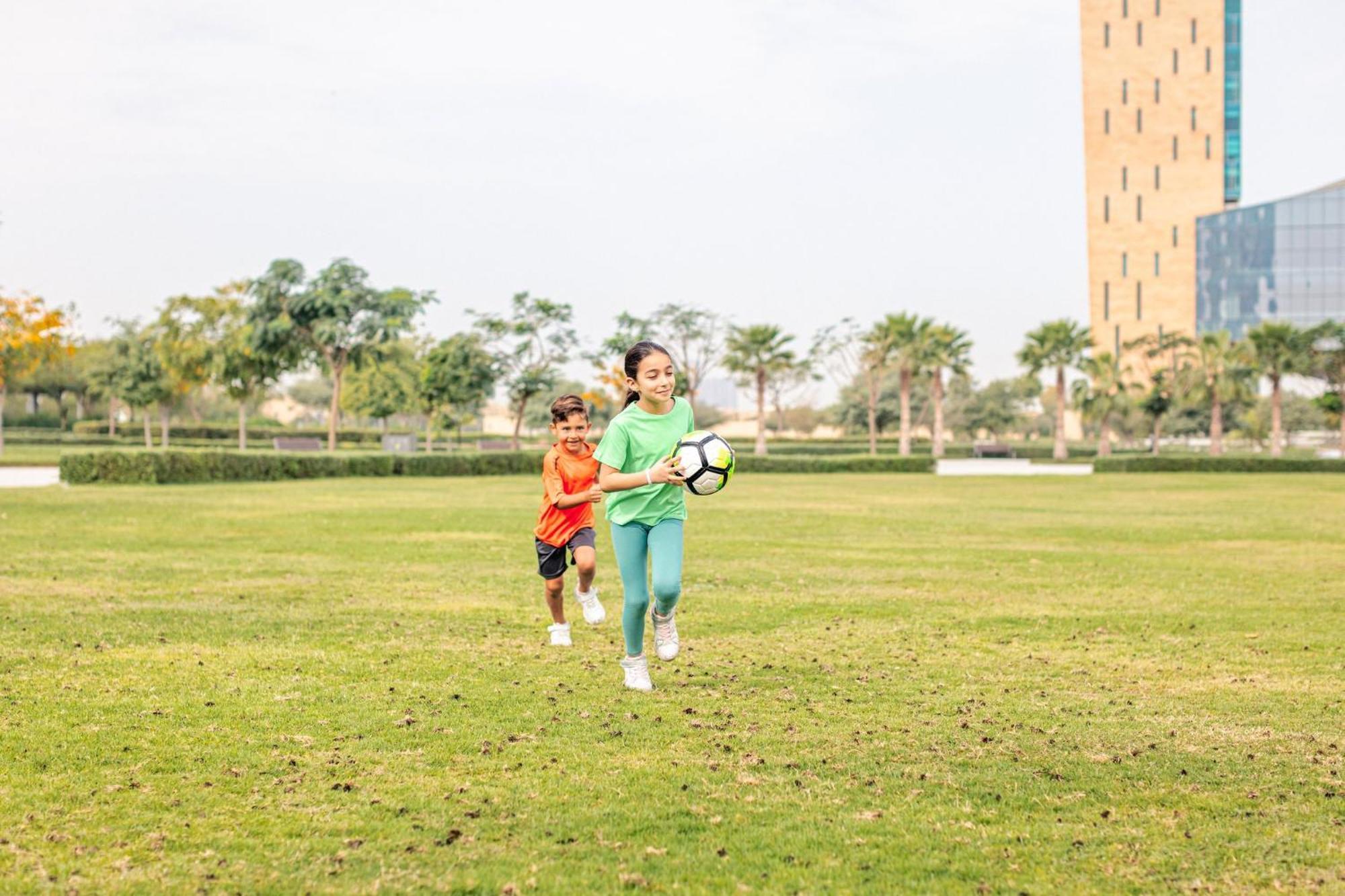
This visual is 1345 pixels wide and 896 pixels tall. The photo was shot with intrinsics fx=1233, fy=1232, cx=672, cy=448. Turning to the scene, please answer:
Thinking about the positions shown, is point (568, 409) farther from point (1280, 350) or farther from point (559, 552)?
point (1280, 350)

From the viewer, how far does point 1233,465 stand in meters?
49.7

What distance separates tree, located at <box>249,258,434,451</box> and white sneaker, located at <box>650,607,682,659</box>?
38485 mm

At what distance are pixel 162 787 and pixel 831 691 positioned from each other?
391cm

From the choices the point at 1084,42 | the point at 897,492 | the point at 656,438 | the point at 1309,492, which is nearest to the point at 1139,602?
the point at 656,438

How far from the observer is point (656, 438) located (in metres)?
7.24

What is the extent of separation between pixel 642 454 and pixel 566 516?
2.09m

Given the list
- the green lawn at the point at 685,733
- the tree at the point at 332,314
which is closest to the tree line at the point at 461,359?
the tree at the point at 332,314

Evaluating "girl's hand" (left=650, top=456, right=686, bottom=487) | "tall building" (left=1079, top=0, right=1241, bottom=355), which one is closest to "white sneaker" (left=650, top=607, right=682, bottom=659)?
"girl's hand" (left=650, top=456, right=686, bottom=487)

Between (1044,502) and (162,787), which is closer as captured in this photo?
(162,787)

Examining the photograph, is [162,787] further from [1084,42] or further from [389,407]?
[1084,42]

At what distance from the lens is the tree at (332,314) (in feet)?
148

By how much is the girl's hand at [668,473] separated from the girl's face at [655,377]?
1.53ft

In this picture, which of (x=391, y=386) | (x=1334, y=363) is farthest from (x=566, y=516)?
(x=391, y=386)

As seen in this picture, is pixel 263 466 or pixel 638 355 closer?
pixel 638 355
